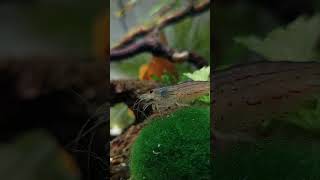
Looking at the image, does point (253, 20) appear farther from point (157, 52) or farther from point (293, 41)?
point (157, 52)

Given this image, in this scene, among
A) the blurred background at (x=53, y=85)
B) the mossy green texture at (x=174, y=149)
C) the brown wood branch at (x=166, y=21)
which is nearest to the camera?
the blurred background at (x=53, y=85)

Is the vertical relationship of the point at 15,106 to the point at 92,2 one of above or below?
below

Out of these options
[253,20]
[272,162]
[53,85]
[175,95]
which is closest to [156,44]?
[175,95]

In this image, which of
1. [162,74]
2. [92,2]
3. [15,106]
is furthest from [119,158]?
[92,2]

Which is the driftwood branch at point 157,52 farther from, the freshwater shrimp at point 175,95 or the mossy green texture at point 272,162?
the mossy green texture at point 272,162

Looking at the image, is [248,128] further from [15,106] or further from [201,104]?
[15,106]

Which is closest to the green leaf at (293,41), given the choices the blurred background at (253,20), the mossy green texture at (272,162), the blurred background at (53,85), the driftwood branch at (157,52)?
the blurred background at (253,20)
